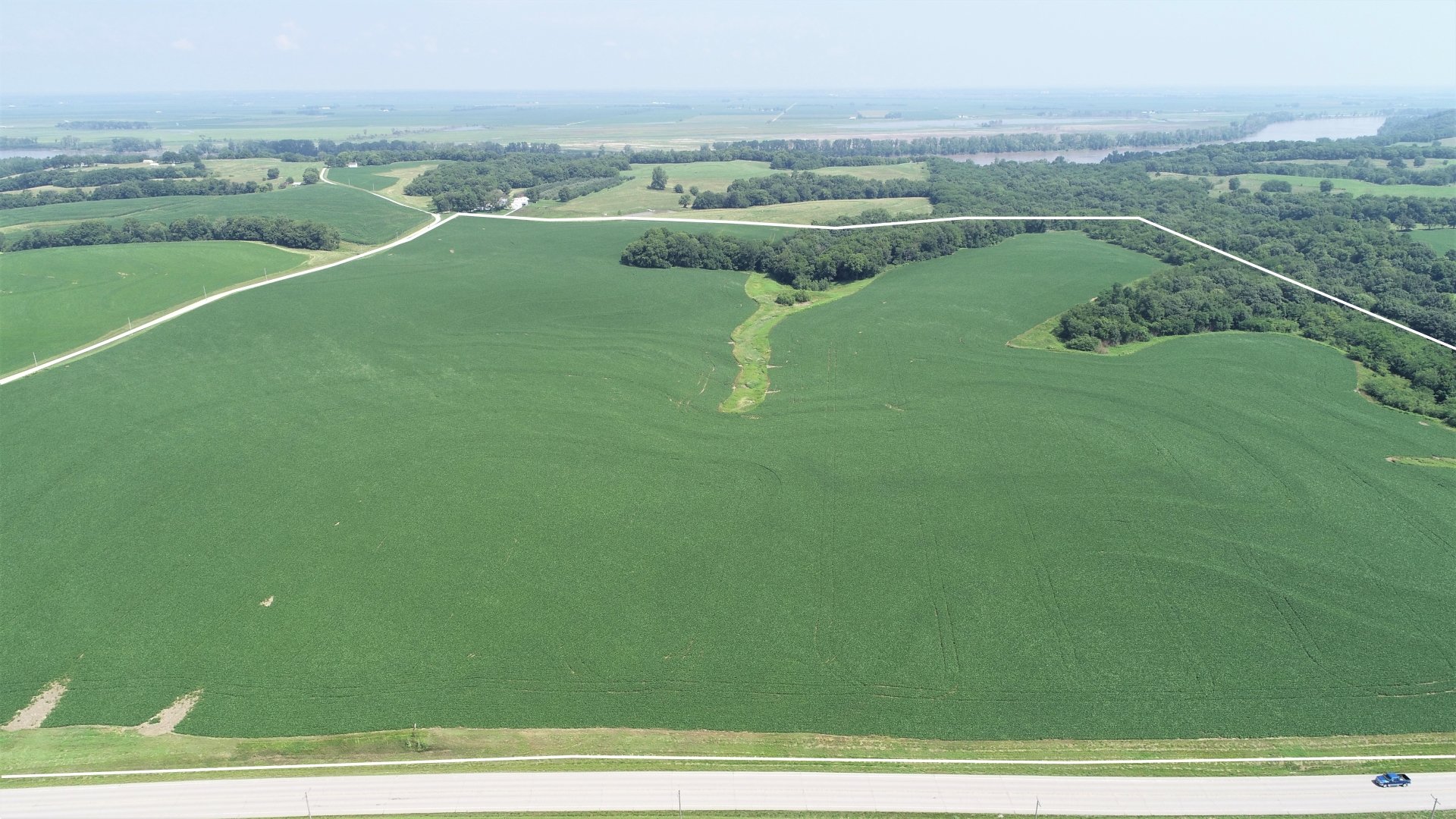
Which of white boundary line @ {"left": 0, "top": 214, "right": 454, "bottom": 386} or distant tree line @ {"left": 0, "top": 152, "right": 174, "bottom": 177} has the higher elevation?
distant tree line @ {"left": 0, "top": 152, "right": 174, "bottom": 177}

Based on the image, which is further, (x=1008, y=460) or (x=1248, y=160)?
(x=1248, y=160)

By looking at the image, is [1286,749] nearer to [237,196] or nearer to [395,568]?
[395,568]

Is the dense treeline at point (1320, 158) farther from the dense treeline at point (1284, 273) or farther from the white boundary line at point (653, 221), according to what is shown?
the white boundary line at point (653, 221)

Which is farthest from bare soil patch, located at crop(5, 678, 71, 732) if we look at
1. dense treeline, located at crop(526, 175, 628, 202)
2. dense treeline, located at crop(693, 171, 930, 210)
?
dense treeline, located at crop(526, 175, 628, 202)

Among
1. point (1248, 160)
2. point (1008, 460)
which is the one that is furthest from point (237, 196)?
point (1248, 160)

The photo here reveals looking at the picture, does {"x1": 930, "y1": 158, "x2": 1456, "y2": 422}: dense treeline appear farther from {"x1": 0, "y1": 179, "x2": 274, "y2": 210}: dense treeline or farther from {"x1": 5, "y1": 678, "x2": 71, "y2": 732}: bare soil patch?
{"x1": 0, "y1": 179, "x2": 274, "y2": 210}: dense treeline

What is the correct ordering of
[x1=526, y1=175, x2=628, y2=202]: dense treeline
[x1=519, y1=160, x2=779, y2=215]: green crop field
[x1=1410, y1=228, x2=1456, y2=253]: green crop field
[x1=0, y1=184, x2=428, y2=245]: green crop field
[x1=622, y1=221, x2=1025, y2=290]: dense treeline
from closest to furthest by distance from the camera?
[x1=622, y1=221, x2=1025, y2=290]: dense treeline
[x1=1410, y1=228, x2=1456, y2=253]: green crop field
[x1=0, y1=184, x2=428, y2=245]: green crop field
[x1=519, y1=160, x2=779, y2=215]: green crop field
[x1=526, y1=175, x2=628, y2=202]: dense treeline


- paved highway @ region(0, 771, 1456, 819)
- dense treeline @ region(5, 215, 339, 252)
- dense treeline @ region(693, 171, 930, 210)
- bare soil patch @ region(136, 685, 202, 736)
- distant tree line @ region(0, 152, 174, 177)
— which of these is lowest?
paved highway @ region(0, 771, 1456, 819)
